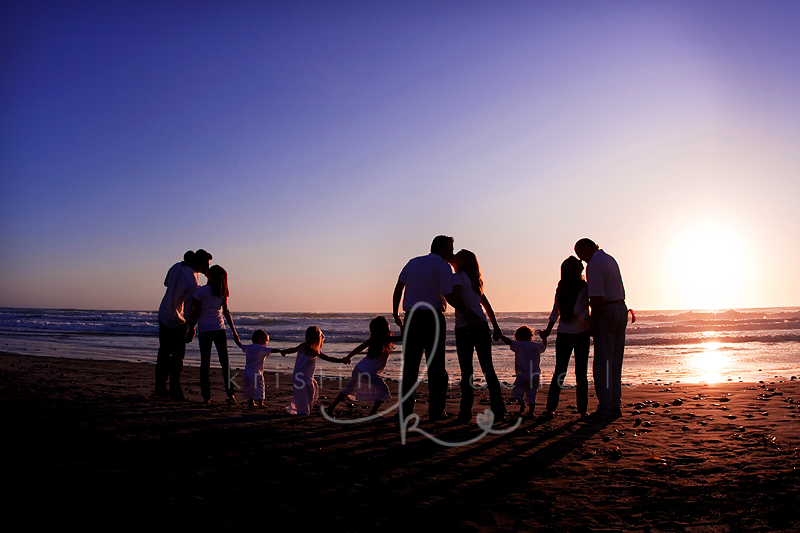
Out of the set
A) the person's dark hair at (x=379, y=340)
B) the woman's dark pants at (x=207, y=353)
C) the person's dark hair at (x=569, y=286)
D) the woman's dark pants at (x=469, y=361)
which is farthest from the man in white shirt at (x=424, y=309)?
the woman's dark pants at (x=207, y=353)

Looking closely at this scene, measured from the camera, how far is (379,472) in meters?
3.73

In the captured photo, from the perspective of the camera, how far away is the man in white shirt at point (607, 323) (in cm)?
637

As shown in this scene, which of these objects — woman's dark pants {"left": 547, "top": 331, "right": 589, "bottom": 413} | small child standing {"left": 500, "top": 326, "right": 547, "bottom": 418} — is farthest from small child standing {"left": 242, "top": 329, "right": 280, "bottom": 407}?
woman's dark pants {"left": 547, "top": 331, "right": 589, "bottom": 413}

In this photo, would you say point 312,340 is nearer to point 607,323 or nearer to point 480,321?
point 480,321

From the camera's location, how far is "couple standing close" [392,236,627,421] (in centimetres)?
585

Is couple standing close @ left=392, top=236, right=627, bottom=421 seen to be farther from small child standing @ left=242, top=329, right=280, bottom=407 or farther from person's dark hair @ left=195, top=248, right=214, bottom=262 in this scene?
person's dark hair @ left=195, top=248, right=214, bottom=262

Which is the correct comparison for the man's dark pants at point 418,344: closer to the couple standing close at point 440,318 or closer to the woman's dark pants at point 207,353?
the couple standing close at point 440,318

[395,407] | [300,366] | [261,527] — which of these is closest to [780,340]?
[395,407]

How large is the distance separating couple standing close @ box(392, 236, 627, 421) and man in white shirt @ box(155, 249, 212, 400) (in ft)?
9.77

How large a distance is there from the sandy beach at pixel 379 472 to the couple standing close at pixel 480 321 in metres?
0.46

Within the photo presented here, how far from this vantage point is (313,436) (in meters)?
4.83

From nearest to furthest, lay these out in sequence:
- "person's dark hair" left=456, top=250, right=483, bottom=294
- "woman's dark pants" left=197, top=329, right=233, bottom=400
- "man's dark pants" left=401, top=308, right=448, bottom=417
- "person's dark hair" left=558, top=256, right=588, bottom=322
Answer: "man's dark pants" left=401, top=308, right=448, bottom=417 → "person's dark hair" left=456, top=250, right=483, bottom=294 → "person's dark hair" left=558, top=256, right=588, bottom=322 → "woman's dark pants" left=197, top=329, right=233, bottom=400

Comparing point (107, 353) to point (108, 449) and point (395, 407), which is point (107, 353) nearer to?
point (395, 407)

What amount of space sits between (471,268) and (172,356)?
423cm
